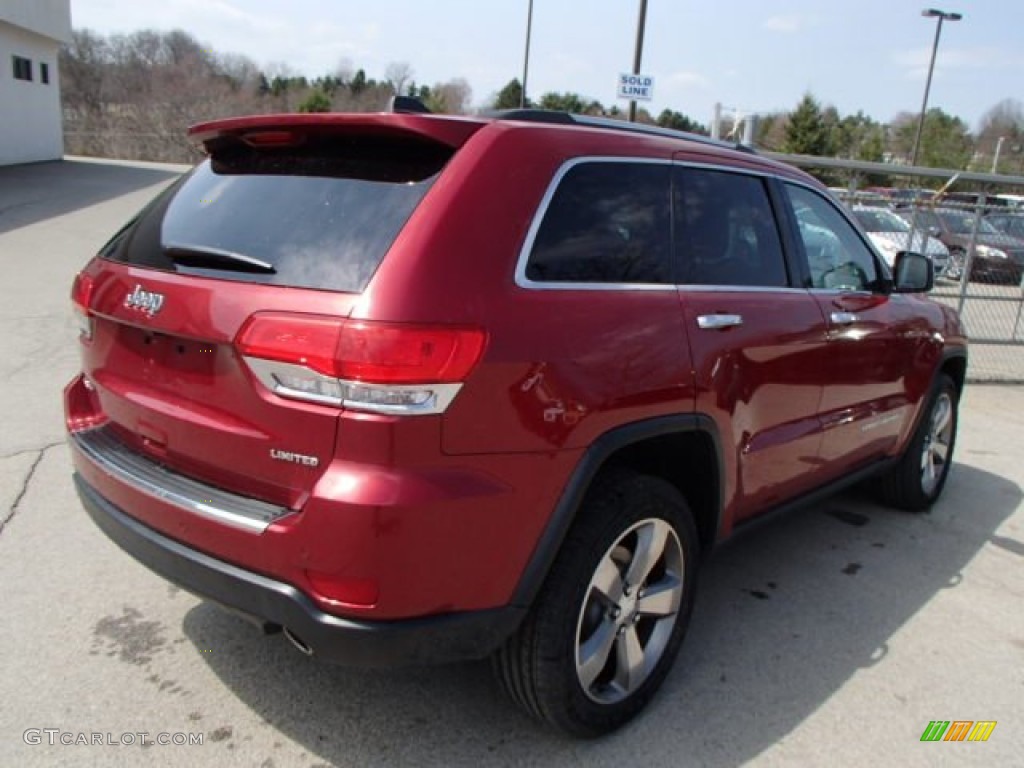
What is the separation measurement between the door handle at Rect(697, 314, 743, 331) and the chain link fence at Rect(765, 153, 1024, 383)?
6514 mm

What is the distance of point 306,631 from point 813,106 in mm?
45453

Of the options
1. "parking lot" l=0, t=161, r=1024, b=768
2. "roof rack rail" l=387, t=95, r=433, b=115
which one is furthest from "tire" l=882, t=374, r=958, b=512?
"roof rack rail" l=387, t=95, r=433, b=115

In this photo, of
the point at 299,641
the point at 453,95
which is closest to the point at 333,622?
the point at 299,641

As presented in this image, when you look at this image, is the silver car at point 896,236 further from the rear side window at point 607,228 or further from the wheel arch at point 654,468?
the rear side window at point 607,228

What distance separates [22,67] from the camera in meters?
24.0

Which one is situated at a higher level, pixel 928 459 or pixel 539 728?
pixel 928 459

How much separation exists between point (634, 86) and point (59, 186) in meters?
14.1

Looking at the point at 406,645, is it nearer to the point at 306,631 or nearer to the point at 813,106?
the point at 306,631

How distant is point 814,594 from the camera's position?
376cm

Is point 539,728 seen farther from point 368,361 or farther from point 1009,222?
point 1009,222

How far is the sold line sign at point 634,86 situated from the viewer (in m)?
13.3

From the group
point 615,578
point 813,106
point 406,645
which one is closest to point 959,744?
point 615,578

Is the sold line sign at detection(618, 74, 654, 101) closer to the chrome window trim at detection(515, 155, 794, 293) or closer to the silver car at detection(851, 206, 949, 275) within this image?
the silver car at detection(851, 206, 949, 275)

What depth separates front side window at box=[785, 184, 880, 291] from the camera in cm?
363
